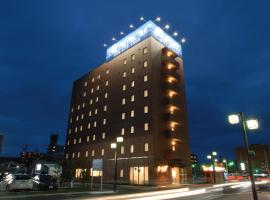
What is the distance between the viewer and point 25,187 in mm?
25781

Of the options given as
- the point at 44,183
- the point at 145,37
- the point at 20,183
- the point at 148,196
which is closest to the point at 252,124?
the point at 148,196

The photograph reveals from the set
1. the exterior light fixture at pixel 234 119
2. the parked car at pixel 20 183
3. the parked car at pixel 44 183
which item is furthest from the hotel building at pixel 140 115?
the exterior light fixture at pixel 234 119

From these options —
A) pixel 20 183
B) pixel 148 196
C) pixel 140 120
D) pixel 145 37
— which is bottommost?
pixel 148 196

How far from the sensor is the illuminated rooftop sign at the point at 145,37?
59.0 meters

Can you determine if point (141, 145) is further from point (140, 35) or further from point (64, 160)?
point (64, 160)

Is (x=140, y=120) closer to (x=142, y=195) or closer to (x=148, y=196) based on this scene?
(x=142, y=195)

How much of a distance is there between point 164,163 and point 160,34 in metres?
32.1

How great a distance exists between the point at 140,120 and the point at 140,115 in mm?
1152

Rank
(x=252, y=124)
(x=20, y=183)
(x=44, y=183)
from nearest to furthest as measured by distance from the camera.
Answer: (x=252, y=124) → (x=20, y=183) → (x=44, y=183)

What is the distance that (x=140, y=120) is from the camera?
52375 millimetres

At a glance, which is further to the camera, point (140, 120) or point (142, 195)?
point (140, 120)

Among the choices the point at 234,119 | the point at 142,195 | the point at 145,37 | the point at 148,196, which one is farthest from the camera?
the point at 145,37

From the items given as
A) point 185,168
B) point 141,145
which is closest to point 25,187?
point 141,145

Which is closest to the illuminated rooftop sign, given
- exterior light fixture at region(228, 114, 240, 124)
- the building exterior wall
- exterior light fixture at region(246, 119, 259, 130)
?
the building exterior wall
